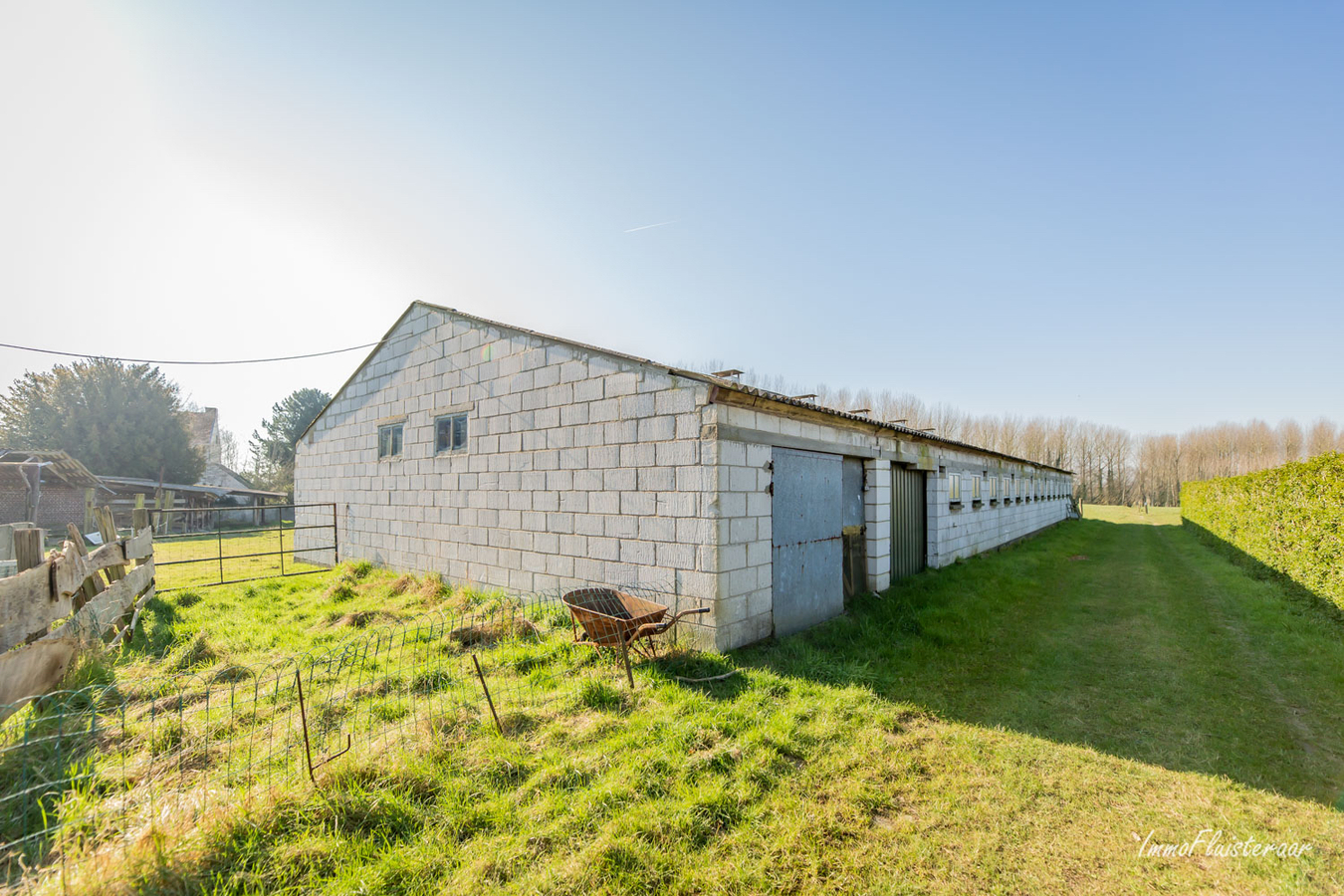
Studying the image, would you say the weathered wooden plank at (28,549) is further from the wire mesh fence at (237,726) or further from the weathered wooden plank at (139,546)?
the weathered wooden plank at (139,546)

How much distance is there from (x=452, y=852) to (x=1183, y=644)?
8836 millimetres

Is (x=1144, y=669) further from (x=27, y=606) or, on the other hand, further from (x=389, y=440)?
(x=389, y=440)

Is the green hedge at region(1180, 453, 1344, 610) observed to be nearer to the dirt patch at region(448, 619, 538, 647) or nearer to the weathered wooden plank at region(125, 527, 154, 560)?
the dirt patch at region(448, 619, 538, 647)

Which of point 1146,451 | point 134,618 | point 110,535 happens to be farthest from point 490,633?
point 1146,451

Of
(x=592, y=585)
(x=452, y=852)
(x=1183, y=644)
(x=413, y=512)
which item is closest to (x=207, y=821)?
(x=452, y=852)

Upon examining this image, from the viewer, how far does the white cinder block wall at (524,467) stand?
6457 mm

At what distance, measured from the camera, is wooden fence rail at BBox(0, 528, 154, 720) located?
4.09m

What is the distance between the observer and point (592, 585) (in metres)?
7.34

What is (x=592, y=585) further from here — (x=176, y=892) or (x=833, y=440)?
(x=176, y=892)

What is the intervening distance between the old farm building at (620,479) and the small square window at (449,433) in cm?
4

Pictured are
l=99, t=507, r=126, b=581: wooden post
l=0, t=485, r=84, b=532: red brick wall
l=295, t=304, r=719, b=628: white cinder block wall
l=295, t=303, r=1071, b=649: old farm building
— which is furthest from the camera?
l=0, t=485, r=84, b=532: red brick wall

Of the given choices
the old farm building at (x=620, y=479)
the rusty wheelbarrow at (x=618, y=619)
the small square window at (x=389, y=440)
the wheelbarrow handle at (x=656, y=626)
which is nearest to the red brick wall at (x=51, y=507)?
the old farm building at (x=620, y=479)

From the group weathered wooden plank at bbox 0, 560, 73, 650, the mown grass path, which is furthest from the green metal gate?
weathered wooden plank at bbox 0, 560, 73, 650

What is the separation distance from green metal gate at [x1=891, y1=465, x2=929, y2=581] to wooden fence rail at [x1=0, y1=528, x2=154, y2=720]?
35.3ft
